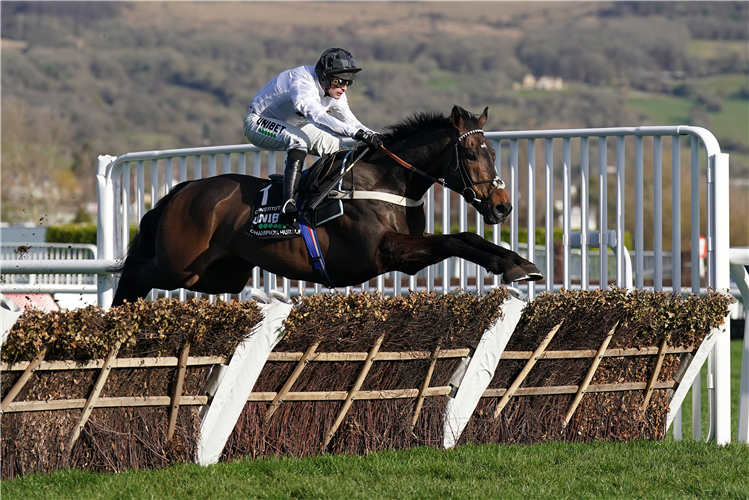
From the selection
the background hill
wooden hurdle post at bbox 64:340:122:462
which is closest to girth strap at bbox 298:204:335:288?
wooden hurdle post at bbox 64:340:122:462

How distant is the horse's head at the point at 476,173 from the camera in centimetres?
507

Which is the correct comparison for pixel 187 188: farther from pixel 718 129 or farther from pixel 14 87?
pixel 718 129

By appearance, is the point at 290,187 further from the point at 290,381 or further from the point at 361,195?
the point at 290,381

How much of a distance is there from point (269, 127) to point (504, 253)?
1.78 meters

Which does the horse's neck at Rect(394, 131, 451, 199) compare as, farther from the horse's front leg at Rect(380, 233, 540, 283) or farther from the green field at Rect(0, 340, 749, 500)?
the green field at Rect(0, 340, 749, 500)

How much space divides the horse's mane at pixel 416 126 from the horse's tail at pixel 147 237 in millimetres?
1502

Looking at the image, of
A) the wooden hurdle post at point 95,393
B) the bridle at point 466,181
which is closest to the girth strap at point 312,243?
the bridle at point 466,181

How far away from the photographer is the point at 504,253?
4875mm

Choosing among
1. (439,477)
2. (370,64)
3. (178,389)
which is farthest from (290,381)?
(370,64)

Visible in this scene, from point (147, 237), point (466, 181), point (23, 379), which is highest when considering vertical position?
point (466, 181)

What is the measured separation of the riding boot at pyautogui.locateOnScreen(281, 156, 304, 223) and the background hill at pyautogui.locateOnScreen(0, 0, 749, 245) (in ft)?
186

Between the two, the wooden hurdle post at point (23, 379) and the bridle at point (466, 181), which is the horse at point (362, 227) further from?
the wooden hurdle post at point (23, 379)

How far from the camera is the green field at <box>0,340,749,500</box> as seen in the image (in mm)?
3549

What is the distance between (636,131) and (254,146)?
2.44m
